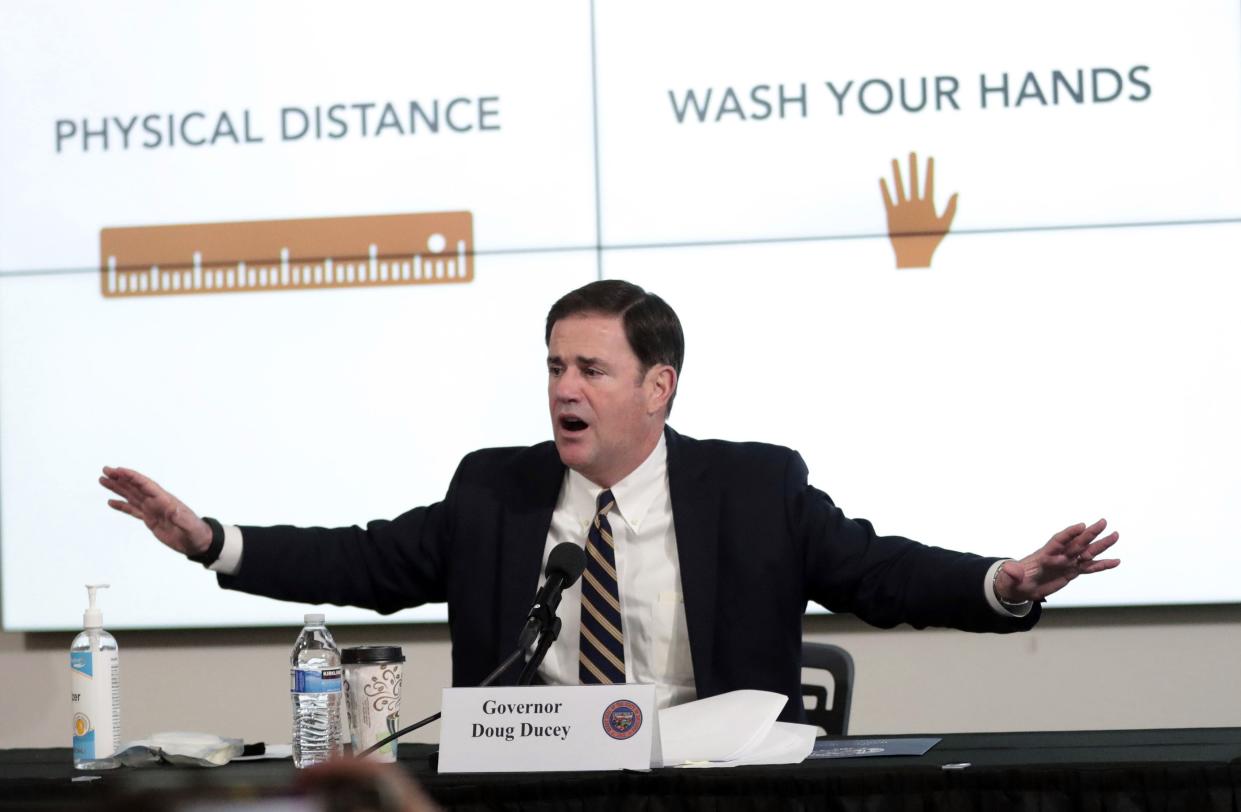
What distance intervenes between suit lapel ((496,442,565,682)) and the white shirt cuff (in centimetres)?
45

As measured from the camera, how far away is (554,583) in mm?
1883

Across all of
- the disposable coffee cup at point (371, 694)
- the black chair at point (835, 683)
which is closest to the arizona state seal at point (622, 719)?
the disposable coffee cup at point (371, 694)

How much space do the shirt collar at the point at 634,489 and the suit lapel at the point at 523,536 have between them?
0.12 feet

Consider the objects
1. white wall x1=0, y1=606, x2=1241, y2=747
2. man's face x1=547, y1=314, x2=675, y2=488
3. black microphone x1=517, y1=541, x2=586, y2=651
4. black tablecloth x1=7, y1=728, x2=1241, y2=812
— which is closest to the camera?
black tablecloth x1=7, y1=728, x2=1241, y2=812

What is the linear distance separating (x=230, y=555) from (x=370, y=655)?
59 centimetres

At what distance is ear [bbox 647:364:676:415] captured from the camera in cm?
256

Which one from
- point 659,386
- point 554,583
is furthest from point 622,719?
point 659,386

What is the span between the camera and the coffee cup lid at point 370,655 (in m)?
1.97

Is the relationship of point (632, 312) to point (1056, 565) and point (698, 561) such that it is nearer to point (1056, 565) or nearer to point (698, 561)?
point (698, 561)

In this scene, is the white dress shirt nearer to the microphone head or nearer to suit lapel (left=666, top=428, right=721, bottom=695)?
suit lapel (left=666, top=428, right=721, bottom=695)

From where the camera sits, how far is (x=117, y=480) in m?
2.25

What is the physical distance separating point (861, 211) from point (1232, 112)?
920mm

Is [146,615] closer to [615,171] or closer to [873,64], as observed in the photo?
[615,171]

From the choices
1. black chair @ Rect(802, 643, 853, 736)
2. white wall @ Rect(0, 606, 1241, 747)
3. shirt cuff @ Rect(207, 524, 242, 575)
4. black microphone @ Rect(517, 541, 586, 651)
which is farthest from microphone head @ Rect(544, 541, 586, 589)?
white wall @ Rect(0, 606, 1241, 747)
